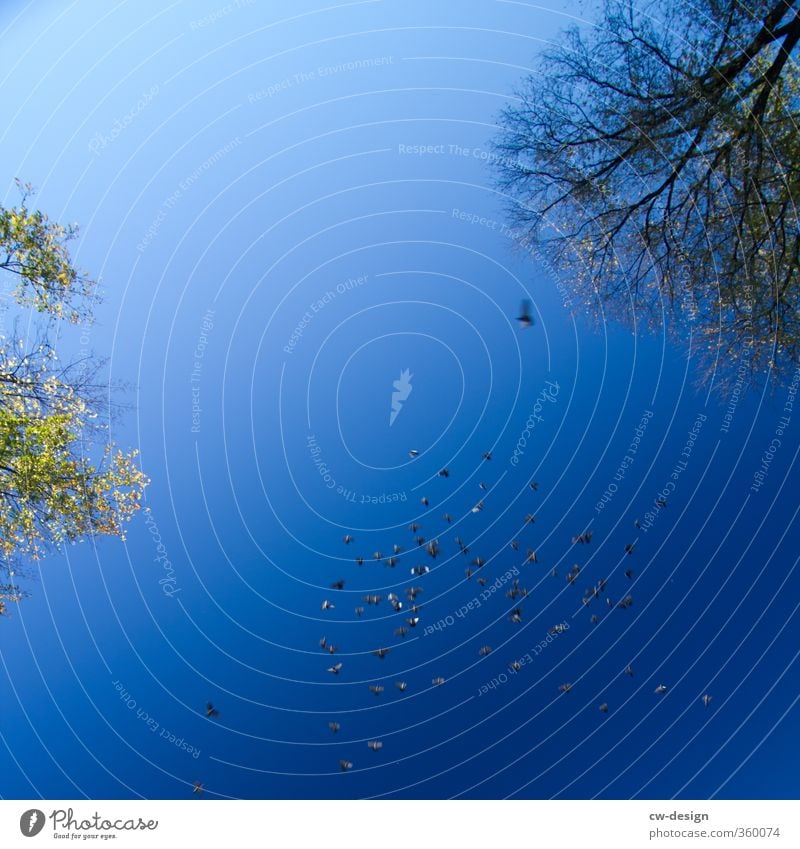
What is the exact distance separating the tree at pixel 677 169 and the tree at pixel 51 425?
309 cm

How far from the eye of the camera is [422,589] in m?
4.30

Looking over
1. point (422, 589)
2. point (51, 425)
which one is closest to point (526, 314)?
point (422, 589)

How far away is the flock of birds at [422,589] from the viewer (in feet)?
13.8

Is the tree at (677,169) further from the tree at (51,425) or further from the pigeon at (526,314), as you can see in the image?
the tree at (51,425)

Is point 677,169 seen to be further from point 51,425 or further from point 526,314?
point 51,425

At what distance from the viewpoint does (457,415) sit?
4.30 metres

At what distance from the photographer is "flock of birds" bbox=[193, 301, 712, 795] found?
4.21 meters

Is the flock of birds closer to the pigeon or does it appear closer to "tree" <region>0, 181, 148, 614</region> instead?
the pigeon

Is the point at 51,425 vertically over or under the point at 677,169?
under

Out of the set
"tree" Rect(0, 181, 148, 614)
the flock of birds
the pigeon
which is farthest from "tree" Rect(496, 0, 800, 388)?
"tree" Rect(0, 181, 148, 614)

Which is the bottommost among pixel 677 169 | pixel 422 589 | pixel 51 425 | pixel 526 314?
pixel 422 589

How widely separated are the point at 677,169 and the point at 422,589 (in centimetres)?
330

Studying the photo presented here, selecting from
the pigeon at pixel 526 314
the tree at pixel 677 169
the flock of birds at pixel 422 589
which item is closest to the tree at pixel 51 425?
the flock of birds at pixel 422 589
